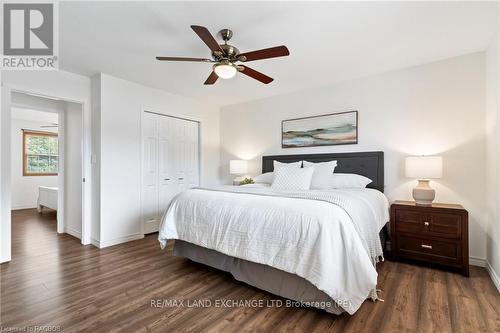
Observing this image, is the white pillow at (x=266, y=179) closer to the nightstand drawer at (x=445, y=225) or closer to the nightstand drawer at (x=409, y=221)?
the nightstand drawer at (x=409, y=221)

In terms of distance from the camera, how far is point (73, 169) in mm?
4066

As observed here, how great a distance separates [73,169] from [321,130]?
4206 mm

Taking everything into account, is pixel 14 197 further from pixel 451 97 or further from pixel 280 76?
pixel 451 97

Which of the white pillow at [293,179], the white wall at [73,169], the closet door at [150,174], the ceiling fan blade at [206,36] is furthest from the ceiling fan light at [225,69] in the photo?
the white wall at [73,169]

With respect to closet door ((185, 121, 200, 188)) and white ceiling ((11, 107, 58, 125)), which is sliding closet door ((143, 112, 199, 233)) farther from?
white ceiling ((11, 107, 58, 125))

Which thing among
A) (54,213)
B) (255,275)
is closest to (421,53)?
(255,275)

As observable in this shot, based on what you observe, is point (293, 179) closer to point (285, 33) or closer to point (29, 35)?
point (285, 33)

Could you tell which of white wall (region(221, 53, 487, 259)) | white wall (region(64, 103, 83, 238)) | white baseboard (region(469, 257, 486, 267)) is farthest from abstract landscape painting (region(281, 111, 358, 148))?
white wall (region(64, 103, 83, 238))

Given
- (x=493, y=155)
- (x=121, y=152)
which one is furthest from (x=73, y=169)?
(x=493, y=155)

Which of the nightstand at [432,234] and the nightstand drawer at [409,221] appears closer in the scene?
the nightstand at [432,234]

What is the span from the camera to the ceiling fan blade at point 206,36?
5.70 ft

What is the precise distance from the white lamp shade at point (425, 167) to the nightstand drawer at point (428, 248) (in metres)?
0.71

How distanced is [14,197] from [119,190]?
16.4ft

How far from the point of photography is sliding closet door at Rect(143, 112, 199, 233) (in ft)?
13.2
